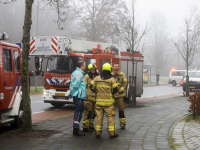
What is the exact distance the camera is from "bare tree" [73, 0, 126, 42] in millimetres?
36812

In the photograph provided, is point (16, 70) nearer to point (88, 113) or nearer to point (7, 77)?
point (7, 77)

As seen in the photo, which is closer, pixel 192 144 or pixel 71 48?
pixel 192 144

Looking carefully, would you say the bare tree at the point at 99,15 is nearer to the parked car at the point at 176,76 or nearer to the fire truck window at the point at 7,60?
the parked car at the point at 176,76

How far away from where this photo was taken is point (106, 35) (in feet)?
122

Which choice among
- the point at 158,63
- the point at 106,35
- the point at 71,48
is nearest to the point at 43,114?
the point at 71,48

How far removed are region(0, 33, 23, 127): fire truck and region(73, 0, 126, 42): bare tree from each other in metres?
27.8

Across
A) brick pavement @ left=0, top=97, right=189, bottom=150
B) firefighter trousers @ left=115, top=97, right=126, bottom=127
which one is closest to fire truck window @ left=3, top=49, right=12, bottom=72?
brick pavement @ left=0, top=97, right=189, bottom=150

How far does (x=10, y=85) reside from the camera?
8.66 meters

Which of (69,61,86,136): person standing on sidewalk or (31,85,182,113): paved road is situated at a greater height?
(69,61,86,136): person standing on sidewalk

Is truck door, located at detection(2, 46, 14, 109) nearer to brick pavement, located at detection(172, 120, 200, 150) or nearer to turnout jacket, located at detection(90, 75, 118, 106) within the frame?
turnout jacket, located at detection(90, 75, 118, 106)

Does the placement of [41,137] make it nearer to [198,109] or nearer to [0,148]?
[0,148]

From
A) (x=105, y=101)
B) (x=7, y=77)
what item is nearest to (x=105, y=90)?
(x=105, y=101)

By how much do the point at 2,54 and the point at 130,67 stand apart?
31.7 feet

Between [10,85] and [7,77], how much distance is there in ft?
0.93
